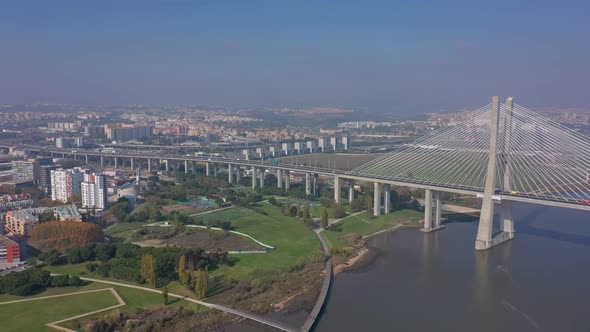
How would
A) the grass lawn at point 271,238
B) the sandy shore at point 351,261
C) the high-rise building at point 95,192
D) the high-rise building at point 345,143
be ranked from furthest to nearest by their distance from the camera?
the high-rise building at point 345,143 < the high-rise building at point 95,192 < the sandy shore at point 351,261 < the grass lawn at point 271,238

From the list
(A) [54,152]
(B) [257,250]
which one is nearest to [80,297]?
(B) [257,250]

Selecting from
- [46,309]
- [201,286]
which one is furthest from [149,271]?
[46,309]

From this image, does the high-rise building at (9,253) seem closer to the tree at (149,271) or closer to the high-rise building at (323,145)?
Result: the tree at (149,271)

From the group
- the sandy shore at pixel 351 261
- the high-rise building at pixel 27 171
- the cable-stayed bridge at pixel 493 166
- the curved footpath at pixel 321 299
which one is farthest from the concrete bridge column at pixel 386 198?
the high-rise building at pixel 27 171

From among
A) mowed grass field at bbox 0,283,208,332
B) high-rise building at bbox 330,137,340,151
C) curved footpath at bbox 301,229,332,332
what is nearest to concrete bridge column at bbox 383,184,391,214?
curved footpath at bbox 301,229,332,332

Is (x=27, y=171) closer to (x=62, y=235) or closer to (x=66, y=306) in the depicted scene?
(x=62, y=235)
